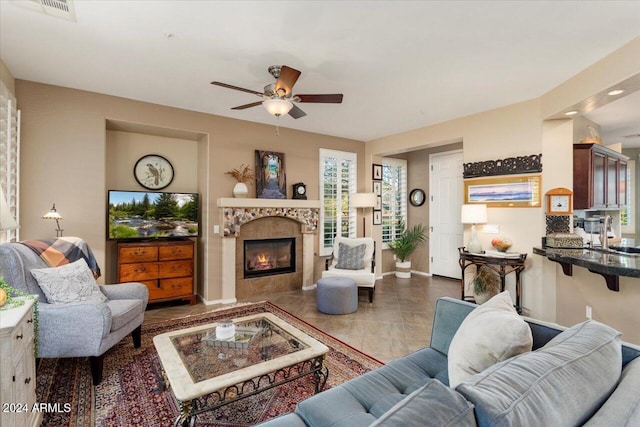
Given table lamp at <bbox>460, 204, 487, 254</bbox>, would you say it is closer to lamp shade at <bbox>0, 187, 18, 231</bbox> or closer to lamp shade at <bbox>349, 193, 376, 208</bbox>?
lamp shade at <bbox>349, 193, 376, 208</bbox>

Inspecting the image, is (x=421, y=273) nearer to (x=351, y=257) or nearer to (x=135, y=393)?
(x=351, y=257)

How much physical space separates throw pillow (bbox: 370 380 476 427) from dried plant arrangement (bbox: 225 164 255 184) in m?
4.20

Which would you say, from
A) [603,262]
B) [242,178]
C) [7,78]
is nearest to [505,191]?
[603,262]

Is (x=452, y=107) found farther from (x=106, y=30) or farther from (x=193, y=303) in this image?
(x=193, y=303)

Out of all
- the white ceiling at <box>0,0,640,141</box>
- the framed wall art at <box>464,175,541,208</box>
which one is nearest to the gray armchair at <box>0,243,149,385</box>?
the white ceiling at <box>0,0,640,141</box>

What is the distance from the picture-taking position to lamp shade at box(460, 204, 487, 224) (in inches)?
161

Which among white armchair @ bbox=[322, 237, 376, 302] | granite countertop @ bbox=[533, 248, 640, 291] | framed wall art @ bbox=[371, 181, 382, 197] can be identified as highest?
framed wall art @ bbox=[371, 181, 382, 197]

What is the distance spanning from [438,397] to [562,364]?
51 centimetres

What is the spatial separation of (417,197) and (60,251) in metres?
5.94

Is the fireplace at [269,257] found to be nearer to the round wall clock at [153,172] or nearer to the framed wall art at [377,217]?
the round wall clock at [153,172]

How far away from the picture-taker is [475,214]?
411 centimetres

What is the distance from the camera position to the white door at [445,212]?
19.3 feet

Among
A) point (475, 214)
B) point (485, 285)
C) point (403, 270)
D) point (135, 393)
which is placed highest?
point (475, 214)

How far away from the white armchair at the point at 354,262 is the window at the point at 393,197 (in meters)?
1.55
